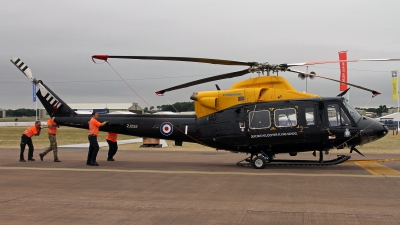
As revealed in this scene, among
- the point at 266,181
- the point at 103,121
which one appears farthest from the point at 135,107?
the point at 266,181

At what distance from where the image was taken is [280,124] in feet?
42.6

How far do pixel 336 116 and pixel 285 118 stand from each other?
161cm

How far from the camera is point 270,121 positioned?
1308 cm

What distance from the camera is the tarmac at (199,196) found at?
6414mm

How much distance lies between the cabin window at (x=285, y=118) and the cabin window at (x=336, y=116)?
1.13 metres

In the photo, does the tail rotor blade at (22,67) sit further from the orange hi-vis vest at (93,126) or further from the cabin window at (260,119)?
the cabin window at (260,119)

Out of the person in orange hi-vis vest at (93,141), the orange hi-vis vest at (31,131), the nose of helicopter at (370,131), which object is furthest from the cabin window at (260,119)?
the orange hi-vis vest at (31,131)

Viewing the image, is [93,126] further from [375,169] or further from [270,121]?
[375,169]

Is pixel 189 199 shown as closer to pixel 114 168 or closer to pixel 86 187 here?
pixel 86 187

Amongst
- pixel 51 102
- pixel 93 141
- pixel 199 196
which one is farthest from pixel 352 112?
pixel 51 102

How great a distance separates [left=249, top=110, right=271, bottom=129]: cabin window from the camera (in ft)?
43.0

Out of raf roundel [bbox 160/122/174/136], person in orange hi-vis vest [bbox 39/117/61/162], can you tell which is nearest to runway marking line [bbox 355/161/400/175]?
raf roundel [bbox 160/122/174/136]

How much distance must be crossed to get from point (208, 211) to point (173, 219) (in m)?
0.78

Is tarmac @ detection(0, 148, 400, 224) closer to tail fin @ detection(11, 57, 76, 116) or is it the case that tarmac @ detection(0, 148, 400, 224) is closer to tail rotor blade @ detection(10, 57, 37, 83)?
tail fin @ detection(11, 57, 76, 116)
